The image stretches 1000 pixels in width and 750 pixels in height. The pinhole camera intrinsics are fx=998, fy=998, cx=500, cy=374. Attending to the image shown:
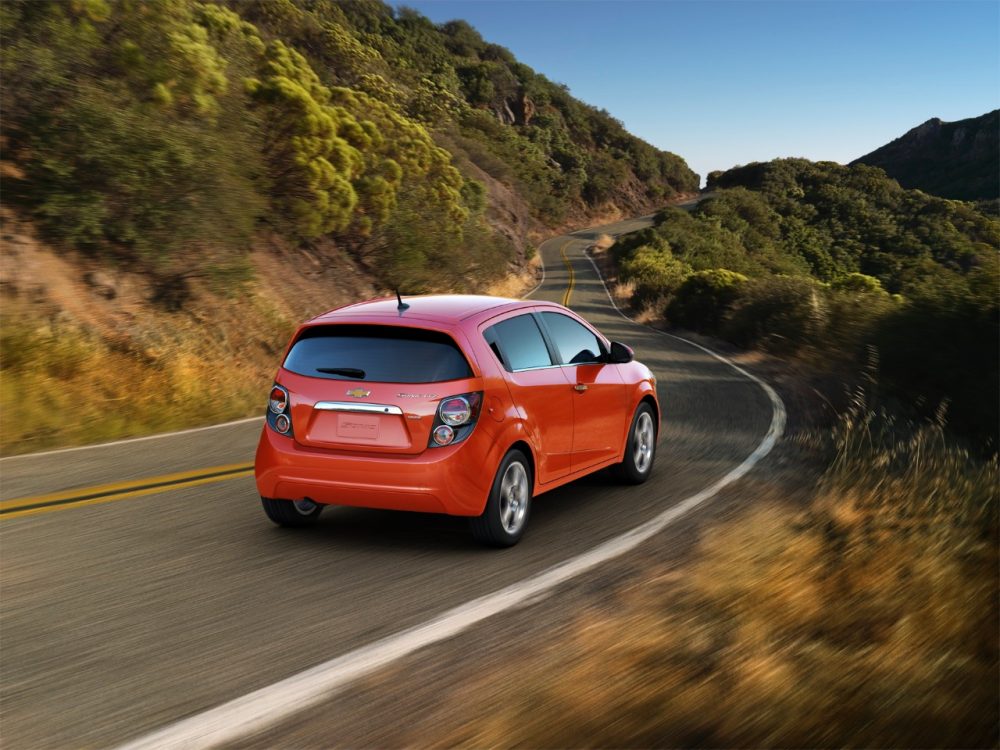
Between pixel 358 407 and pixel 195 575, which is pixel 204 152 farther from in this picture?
pixel 195 575

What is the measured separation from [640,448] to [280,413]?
350 centimetres

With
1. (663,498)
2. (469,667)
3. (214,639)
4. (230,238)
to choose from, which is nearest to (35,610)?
(214,639)

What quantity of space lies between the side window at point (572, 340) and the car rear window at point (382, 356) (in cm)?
140

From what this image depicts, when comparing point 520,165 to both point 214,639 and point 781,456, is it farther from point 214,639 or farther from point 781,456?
point 214,639

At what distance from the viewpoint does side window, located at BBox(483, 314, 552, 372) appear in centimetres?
664

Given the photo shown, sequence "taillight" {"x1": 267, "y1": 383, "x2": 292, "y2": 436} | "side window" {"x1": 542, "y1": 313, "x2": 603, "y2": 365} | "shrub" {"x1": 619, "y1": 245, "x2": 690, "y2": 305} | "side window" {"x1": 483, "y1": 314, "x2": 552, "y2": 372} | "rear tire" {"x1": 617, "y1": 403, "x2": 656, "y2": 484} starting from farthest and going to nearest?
"shrub" {"x1": 619, "y1": 245, "x2": 690, "y2": 305} → "rear tire" {"x1": 617, "y1": 403, "x2": 656, "y2": 484} → "side window" {"x1": 542, "y1": 313, "x2": 603, "y2": 365} → "side window" {"x1": 483, "y1": 314, "x2": 552, "y2": 372} → "taillight" {"x1": 267, "y1": 383, "x2": 292, "y2": 436}

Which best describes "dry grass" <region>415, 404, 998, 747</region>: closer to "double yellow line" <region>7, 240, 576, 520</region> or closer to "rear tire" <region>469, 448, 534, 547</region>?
"rear tire" <region>469, 448, 534, 547</region>

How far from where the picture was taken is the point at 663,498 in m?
8.09

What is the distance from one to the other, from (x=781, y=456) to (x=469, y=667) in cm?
644

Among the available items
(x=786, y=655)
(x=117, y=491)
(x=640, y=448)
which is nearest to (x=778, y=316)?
(x=640, y=448)

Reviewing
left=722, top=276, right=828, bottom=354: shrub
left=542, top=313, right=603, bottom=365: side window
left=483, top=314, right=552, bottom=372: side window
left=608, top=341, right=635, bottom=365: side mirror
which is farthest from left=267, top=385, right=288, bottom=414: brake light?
left=722, top=276, right=828, bottom=354: shrub

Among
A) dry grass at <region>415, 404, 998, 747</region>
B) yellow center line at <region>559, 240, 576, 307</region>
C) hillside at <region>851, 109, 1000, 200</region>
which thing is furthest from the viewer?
hillside at <region>851, 109, 1000, 200</region>

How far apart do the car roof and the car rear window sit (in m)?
0.13

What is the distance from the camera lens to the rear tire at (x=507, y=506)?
245 inches
